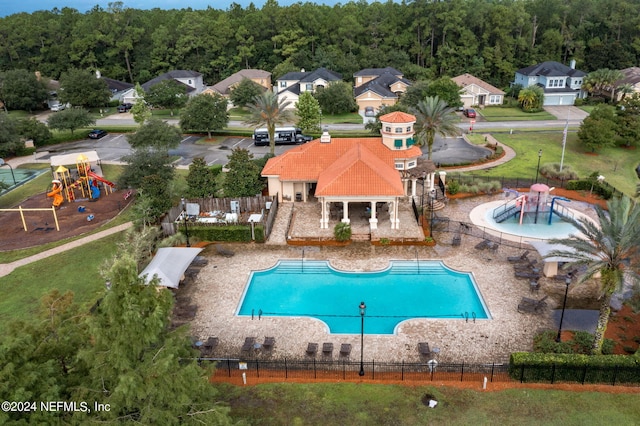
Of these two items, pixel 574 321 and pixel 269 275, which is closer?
pixel 574 321

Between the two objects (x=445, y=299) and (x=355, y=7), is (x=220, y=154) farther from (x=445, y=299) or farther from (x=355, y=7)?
(x=355, y=7)

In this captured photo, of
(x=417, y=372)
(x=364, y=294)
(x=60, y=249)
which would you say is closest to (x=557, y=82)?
(x=364, y=294)

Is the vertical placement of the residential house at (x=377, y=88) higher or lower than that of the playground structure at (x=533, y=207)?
higher

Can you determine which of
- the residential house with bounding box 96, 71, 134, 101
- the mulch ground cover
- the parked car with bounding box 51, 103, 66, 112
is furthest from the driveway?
the parked car with bounding box 51, 103, 66, 112

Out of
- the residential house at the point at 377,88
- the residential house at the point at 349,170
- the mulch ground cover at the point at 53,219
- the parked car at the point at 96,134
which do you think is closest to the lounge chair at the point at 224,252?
the residential house at the point at 349,170

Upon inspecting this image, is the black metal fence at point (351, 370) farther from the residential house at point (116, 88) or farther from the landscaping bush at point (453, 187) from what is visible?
the residential house at point (116, 88)

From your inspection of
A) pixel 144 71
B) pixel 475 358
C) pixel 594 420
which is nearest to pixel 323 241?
pixel 475 358
